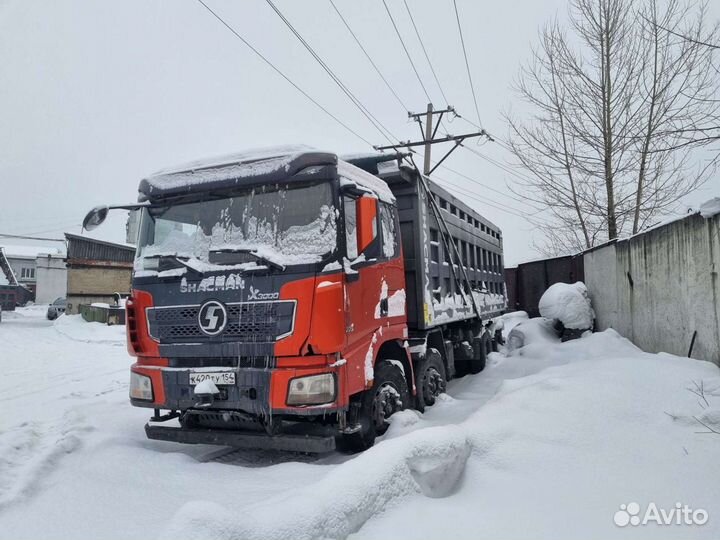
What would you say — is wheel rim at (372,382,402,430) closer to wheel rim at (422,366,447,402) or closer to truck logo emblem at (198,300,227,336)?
wheel rim at (422,366,447,402)

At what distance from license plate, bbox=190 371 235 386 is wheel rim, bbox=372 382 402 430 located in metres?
1.36

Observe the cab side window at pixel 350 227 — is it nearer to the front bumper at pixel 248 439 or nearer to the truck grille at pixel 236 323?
the truck grille at pixel 236 323

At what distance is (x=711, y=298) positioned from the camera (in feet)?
19.7

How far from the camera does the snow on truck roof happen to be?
4086 millimetres

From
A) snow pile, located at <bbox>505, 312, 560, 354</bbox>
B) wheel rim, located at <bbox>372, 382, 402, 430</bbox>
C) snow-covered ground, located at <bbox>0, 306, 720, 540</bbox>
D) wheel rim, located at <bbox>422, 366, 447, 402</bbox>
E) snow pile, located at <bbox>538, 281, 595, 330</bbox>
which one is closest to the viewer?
snow-covered ground, located at <bbox>0, 306, 720, 540</bbox>

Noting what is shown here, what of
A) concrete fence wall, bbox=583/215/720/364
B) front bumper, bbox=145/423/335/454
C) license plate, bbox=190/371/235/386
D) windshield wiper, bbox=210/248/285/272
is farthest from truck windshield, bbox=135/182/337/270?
concrete fence wall, bbox=583/215/720/364

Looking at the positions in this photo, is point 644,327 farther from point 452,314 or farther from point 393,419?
point 393,419

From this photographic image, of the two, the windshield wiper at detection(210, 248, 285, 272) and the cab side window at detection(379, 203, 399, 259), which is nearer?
the windshield wiper at detection(210, 248, 285, 272)

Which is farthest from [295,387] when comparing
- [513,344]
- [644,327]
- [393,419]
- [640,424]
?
[513,344]

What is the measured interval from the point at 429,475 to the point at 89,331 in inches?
771

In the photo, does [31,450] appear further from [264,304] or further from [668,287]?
[668,287]

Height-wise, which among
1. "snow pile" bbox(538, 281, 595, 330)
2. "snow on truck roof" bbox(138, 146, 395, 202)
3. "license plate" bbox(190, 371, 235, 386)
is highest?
"snow on truck roof" bbox(138, 146, 395, 202)

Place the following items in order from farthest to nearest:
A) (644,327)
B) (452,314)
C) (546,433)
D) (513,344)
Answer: (513,344) < (644,327) < (452,314) < (546,433)

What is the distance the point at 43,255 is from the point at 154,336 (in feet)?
157
